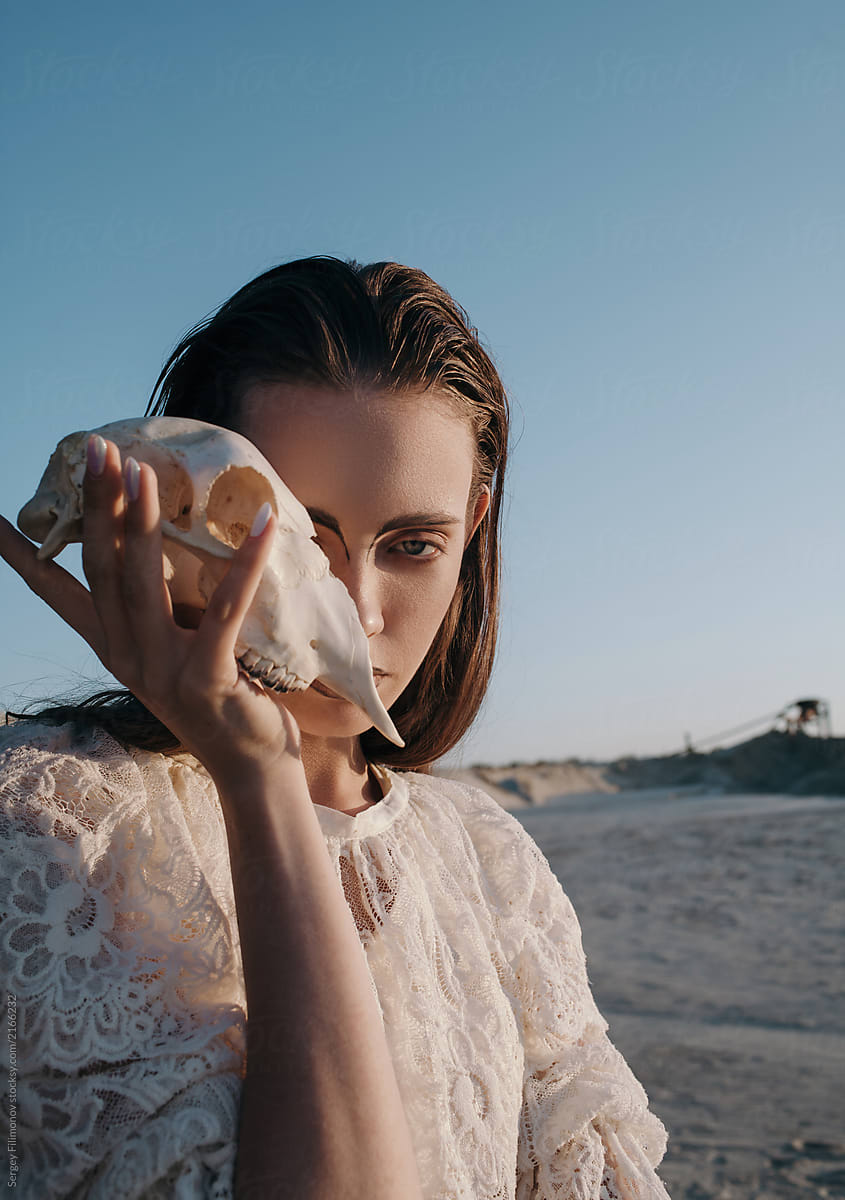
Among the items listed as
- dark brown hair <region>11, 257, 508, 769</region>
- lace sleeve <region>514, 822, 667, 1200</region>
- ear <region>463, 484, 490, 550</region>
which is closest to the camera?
dark brown hair <region>11, 257, 508, 769</region>

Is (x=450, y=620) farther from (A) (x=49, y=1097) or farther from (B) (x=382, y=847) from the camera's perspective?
(A) (x=49, y=1097)

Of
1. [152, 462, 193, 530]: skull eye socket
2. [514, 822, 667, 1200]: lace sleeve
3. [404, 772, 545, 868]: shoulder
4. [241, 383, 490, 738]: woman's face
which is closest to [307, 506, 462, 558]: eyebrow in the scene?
[241, 383, 490, 738]: woman's face

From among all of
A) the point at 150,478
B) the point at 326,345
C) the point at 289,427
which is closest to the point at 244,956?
the point at 150,478

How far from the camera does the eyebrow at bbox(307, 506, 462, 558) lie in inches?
67.9

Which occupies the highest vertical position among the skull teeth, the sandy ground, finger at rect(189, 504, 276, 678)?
finger at rect(189, 504, 276, 678)

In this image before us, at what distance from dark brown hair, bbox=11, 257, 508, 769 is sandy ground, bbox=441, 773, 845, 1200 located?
3777 mm

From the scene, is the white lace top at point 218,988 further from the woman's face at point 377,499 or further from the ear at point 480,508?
the ear at point 480,508

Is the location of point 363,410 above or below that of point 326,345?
below

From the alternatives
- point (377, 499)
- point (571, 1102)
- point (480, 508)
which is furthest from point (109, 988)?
point (480, 508)

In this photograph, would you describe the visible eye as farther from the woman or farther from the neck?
the neck

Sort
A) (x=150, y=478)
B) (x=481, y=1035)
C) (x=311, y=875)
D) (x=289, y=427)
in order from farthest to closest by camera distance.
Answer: (x=481, y=1035) < (x=289, y=427) < (x=311, y=875) < (x=150, y=478)

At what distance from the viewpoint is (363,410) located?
5.99 feet

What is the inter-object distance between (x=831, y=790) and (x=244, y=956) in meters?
27.9

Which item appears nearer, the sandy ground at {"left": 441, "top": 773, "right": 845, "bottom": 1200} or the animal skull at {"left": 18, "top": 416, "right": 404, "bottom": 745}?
the animal skull at {"left": 18, "top": 416, "right": 404, "bottom": 745}
